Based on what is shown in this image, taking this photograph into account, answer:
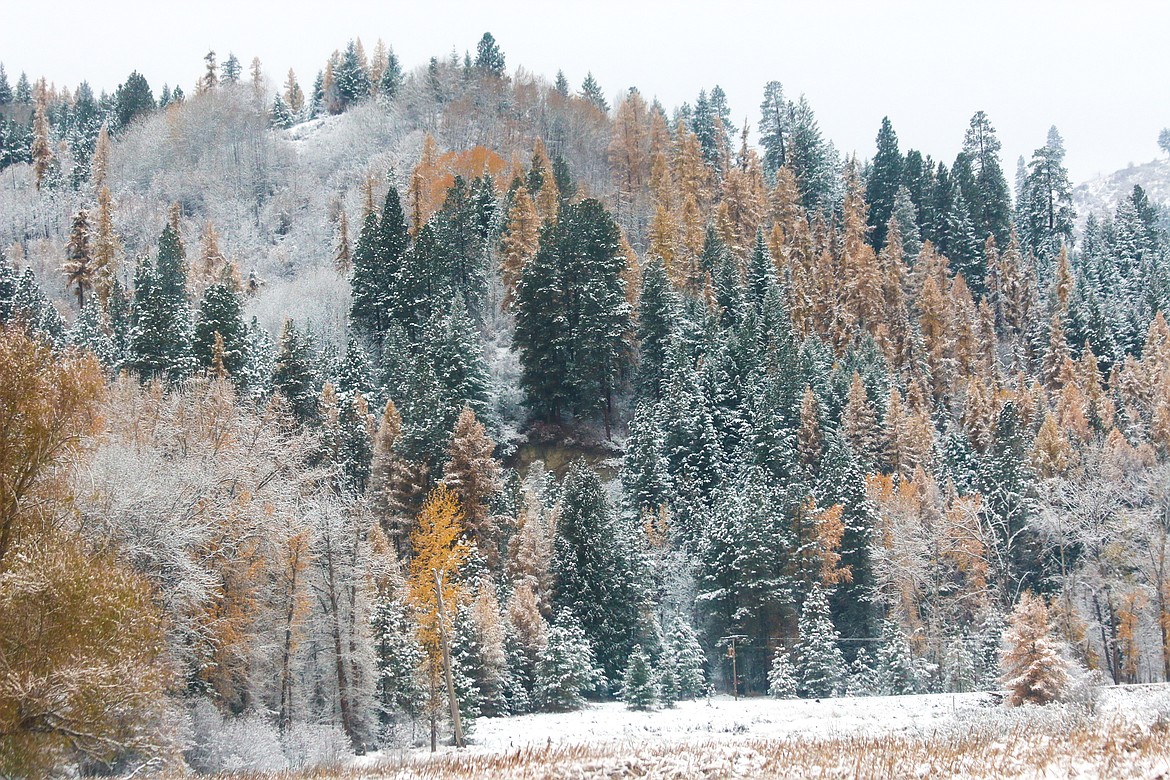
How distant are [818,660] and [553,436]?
29.3 m

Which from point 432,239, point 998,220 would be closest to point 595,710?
point 432,239

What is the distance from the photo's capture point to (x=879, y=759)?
1578 cm

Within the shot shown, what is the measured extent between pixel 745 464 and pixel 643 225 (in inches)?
1697

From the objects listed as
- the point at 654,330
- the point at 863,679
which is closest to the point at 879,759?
the point at 863,679

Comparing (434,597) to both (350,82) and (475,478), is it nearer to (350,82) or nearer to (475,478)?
(475,478)

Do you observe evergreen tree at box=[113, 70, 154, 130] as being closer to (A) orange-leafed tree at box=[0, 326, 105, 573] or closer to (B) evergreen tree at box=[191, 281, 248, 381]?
(B) evergreen tree at box=[191, 281, 248, 381]

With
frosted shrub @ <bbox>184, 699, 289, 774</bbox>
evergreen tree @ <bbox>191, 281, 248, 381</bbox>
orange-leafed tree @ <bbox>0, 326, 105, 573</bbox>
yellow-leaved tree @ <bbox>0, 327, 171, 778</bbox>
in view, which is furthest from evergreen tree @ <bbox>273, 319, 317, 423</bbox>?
orange-leafed tree @ <bbox>0, 326, 105, 573</bbox>

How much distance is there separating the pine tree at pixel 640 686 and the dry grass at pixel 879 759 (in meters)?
23.1

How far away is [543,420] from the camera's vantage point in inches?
2827

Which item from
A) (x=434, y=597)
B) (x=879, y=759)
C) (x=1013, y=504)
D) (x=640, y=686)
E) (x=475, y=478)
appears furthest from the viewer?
(x=1013, y=504)

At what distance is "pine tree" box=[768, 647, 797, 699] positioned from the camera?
45.6 meters

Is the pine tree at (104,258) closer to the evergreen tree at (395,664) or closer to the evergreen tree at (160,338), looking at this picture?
the evergreen tree at (160,338)

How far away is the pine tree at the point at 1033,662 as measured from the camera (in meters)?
27.7

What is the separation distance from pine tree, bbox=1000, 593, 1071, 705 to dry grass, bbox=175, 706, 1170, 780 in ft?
27.9
